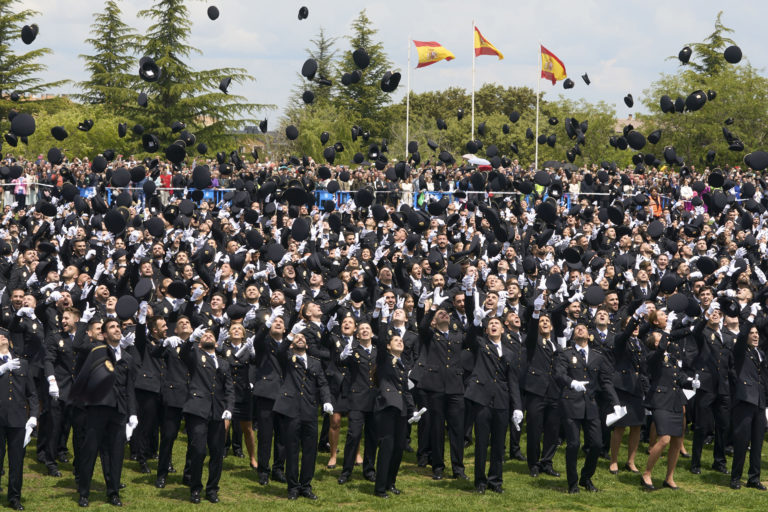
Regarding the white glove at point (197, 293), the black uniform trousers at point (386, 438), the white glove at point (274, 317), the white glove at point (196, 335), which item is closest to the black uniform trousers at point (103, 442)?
the white glove at point (196, 335)

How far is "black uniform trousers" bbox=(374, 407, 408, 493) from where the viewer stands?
10797 mm

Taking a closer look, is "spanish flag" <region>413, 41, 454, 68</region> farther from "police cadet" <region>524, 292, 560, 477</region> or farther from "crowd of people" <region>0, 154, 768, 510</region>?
"police cadet" <region>524, 292, 560, 477</region>

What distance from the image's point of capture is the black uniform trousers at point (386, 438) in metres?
10.8

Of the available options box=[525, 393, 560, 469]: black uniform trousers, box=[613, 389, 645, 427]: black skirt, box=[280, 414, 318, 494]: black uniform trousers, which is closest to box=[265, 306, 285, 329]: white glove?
box=[280, 414, 318, 494]: black uniform trousers

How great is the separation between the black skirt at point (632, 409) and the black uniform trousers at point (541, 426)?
32.1 inches

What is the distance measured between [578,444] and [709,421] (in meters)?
2.41

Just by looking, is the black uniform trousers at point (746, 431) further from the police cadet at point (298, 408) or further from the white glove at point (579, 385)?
the police cadet at point (298, 408)

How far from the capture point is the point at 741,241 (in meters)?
18.2

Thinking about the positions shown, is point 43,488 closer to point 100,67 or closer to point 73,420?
point 73,420

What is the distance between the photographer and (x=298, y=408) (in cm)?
1070

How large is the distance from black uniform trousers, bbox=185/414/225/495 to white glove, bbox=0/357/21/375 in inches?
72.5

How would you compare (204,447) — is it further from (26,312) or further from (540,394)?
(540,394)

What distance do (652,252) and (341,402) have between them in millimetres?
8086

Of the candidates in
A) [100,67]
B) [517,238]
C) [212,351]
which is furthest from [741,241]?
[100,67]
